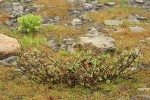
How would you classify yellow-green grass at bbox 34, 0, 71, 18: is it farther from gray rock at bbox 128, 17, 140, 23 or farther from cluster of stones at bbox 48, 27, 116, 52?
cluster of stones at bbox 48, 27, 116, 52

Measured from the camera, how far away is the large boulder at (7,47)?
11.2 metres

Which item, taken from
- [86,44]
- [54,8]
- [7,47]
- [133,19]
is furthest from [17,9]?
[7,47]

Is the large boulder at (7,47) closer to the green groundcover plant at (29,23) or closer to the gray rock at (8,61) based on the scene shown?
the gray rock at (8,61)

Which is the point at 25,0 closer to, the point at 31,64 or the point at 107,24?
the point at 107,24

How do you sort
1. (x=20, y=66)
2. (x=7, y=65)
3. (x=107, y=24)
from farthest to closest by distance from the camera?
(x=107, y=24), (x=7, y=65), (x=20, y=66)

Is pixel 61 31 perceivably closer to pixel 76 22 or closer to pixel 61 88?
pixel 76 22

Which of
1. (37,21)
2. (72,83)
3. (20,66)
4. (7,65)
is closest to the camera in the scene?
(72,83)

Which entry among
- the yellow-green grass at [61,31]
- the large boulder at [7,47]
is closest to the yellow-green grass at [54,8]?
the yellow-green grass at [61,31]

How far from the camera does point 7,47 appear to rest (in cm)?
1130

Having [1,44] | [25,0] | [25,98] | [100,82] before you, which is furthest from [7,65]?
[25,0]

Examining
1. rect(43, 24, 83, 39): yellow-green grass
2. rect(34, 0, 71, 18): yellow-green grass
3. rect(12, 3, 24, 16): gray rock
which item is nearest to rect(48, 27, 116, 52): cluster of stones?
rect(43, 24, 83, 39): yellow-green grass

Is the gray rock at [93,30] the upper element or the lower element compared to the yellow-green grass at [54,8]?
lower

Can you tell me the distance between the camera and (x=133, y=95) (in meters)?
9.30

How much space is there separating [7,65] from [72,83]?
7.86 ft
